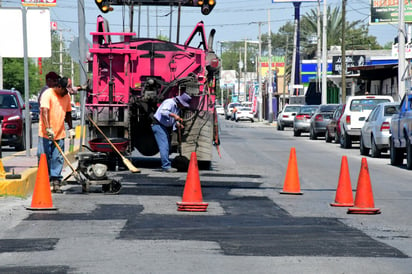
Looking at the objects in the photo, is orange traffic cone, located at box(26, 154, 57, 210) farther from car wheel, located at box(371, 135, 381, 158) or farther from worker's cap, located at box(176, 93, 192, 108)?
car wheel, located at box(371, 135, 381, 158)

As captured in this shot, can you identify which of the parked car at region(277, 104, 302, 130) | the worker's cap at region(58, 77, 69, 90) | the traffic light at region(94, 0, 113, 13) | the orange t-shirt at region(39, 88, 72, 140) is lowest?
the parked car at region(277, 104, 302, 130)

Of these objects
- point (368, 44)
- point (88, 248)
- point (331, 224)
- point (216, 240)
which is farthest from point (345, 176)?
point (368, 44)

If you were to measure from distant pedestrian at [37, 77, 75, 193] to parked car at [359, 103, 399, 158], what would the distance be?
11990 millimetres

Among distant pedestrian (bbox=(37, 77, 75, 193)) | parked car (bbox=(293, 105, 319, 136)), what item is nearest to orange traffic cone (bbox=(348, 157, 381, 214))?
distant pedestrian (bbox=(37, 77, 75, 193))

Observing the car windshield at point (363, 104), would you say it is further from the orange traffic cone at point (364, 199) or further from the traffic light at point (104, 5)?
the orange traffic cone at point (364, 199)

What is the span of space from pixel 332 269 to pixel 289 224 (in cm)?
296

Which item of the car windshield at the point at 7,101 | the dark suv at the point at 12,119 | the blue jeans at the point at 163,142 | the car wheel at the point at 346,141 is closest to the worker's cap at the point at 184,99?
the blue jeans at the point at 163,142

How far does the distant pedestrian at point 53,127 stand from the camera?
14078 mm

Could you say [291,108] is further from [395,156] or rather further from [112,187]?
[112,187]

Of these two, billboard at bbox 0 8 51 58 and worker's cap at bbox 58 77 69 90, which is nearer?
worker's cap at bbox 58 77 69 90

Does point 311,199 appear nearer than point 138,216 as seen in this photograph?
No

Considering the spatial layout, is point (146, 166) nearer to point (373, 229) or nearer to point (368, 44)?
point (373, 229)

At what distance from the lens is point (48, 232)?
970cm

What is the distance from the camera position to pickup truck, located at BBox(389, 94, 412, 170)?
67.6 feet
